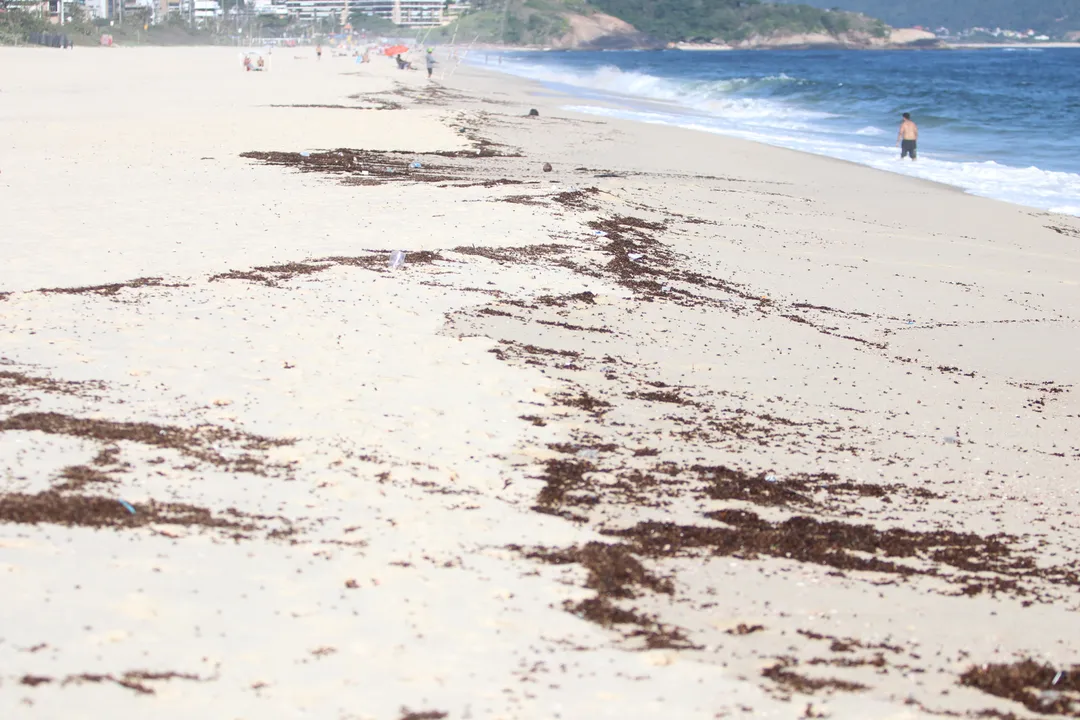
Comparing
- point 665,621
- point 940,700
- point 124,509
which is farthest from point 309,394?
point 940,700

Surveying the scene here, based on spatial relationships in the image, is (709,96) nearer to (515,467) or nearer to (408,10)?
(515,467)

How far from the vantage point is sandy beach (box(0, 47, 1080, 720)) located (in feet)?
11.7

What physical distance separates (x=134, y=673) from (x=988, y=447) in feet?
15.1

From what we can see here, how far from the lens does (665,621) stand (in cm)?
398

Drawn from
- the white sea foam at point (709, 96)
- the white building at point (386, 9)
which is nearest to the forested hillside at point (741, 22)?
the white building at point (386, 9)

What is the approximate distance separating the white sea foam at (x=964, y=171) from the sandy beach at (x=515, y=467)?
6749 millimetres

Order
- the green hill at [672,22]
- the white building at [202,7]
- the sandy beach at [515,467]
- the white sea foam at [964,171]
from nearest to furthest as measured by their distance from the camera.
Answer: the sandy beach at [515,467] < the white sea foam at [964,171] < the white building at [202,7] < the green hill at [672,22]

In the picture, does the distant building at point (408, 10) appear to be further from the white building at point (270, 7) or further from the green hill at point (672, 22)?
the white building at point (270, 7)

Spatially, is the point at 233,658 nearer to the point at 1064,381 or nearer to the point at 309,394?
the point at 309,394

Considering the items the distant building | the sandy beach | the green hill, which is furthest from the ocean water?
the distant building

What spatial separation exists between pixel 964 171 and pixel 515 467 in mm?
18260

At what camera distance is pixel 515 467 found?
528 centimetres

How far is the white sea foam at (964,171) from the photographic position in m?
18.0

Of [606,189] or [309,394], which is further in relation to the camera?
[606,189]
